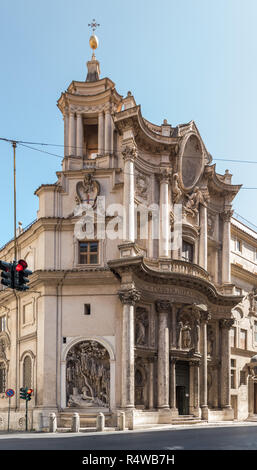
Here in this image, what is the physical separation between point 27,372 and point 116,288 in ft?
24.7

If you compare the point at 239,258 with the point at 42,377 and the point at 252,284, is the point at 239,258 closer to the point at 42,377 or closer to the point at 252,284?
the point at 252,284

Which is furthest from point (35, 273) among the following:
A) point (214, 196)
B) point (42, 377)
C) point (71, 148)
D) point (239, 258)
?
point (239, 258)

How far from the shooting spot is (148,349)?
106 feet

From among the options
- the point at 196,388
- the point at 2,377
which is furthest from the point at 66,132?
the point at 196,388

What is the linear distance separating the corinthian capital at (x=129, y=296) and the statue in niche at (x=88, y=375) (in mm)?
2884

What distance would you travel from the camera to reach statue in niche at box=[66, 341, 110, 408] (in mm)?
31500

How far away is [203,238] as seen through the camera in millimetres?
39625

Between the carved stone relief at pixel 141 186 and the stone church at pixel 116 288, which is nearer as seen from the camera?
the stone church at pixel 116 288

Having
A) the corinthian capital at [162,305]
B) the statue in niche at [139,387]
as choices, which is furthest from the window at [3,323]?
the corinthian capital at [162,305]

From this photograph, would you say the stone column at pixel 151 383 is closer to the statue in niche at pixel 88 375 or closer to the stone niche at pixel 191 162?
the statue in niche at pixel 88 375

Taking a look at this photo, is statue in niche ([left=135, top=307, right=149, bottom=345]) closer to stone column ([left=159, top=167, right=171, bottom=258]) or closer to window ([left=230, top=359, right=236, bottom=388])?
stone column ([left=159, top=167, right=171, bottom=258])

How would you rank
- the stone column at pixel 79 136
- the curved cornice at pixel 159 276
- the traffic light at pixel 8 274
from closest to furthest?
the traffic light at pixel 8 274
the curved cornice at pixel 159 276
the stone column at pixel 79 136

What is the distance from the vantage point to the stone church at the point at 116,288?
104ft

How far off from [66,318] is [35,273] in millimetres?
3027
